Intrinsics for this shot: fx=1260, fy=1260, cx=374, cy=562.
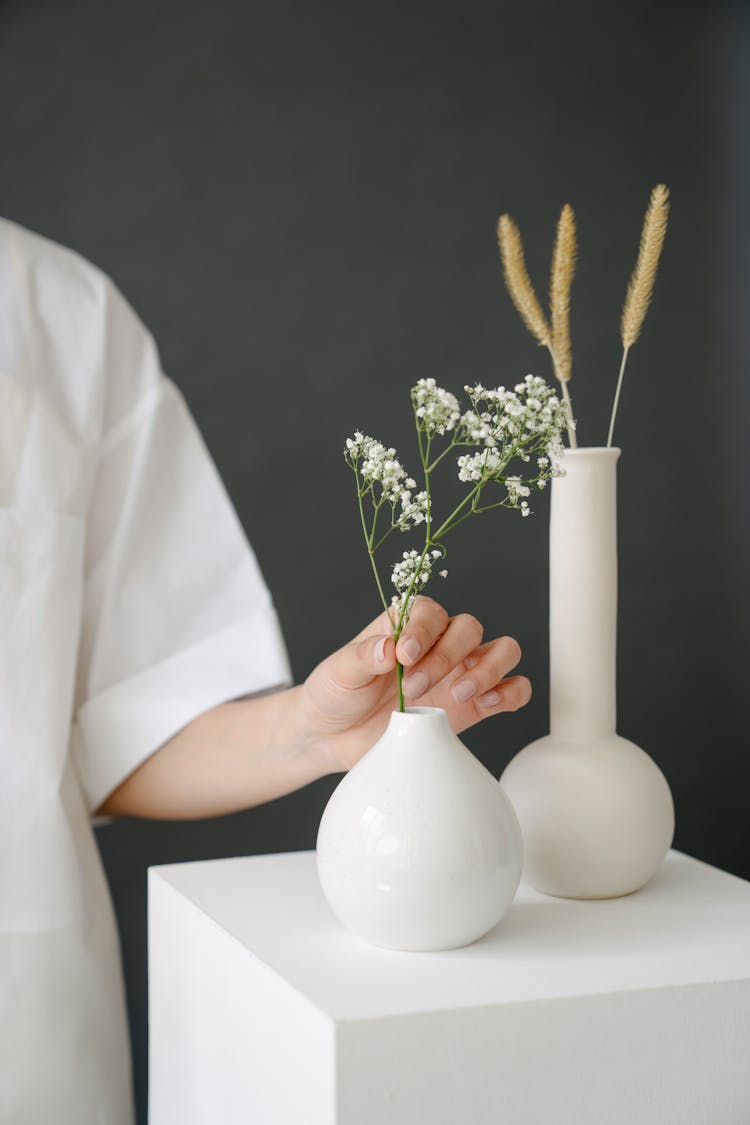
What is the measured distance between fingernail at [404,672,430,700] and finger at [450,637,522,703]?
0.02 metres

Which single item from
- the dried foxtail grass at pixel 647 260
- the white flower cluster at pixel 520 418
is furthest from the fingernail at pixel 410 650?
the dried foxtail grass at pixel 647 260

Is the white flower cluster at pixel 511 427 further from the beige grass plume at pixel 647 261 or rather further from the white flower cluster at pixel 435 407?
the beige grass plume at pixel 647 261

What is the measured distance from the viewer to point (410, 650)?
72cm

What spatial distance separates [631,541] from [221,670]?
1.11 m

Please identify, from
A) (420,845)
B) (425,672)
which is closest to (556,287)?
(425,672)

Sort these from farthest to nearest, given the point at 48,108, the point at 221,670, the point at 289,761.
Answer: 1. the point at 48,108
2. the point at 221,670
3. the point at 289,761

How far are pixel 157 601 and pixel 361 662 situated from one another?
42 cm

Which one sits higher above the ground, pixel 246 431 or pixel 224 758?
pixel 246 431

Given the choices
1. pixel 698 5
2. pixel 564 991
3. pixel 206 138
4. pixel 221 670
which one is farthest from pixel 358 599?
pixel 564 991

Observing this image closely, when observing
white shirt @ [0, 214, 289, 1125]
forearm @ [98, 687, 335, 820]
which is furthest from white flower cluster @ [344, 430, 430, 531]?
white shirt @ [0, 214, 289, 1125]

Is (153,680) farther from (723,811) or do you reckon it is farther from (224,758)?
(723,811)

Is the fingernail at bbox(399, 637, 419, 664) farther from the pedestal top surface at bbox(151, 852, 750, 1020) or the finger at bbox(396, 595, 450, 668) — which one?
the pedestal top surface at bbox(151, 852, 750, 1020)

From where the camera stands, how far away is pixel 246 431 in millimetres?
1885

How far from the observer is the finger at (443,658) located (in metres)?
0.79
